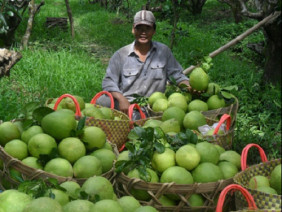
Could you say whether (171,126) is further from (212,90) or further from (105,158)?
(212,90)

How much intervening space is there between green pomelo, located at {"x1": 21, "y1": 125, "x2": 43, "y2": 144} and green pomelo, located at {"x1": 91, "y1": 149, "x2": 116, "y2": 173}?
1.20 feet

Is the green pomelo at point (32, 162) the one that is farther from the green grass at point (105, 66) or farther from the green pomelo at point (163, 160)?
the green grass at point (105, 66)

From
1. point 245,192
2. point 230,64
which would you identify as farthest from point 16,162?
point 230,64

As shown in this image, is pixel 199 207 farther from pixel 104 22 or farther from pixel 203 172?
pixel 104 22

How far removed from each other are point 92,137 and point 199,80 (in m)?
1.30

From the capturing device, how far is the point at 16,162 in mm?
2428

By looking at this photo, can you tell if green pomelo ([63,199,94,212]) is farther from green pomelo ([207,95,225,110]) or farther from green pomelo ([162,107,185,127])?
green pomelo ([207,95,225,110])

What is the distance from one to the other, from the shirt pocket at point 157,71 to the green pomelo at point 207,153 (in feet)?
6.72

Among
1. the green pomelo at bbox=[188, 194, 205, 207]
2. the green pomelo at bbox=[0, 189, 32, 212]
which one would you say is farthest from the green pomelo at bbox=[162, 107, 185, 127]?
the green pomelo at bbox=[0, 189, 32, 212]

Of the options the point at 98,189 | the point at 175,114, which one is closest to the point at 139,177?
the point at 98,189

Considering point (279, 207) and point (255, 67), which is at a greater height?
point (279, 207)

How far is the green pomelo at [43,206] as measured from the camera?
70.2 inches

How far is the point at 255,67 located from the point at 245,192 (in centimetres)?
559

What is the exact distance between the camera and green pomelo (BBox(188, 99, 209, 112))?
3.46 metres
